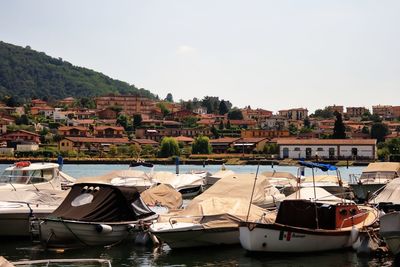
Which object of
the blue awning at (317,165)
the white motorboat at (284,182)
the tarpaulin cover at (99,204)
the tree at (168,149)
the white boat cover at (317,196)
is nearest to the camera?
the tarpaulin cover at (99,204)

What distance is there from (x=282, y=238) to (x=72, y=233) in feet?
21.6

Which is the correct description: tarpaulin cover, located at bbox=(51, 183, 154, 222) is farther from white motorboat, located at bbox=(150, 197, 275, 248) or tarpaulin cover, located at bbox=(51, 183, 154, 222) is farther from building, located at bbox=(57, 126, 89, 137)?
building, located at bbox=(57, 126, 89, 137)

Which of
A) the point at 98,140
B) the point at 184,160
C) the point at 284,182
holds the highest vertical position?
the point at 284,182

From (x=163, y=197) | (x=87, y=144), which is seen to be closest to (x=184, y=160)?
(x=87, y=144)

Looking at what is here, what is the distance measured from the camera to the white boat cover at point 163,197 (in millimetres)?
28970

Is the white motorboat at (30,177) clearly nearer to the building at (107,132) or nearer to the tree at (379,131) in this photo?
the tree at (379,131)

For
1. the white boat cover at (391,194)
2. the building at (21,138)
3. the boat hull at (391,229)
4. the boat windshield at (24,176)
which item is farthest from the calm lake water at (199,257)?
the building at (21,138)

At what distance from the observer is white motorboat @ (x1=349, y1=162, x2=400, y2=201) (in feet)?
121

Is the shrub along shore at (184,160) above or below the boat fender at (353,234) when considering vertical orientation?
below

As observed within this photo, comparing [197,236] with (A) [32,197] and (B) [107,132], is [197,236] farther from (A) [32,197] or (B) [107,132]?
(B) [107,132]

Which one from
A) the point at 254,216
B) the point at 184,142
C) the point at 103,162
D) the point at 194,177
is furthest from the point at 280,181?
the point at 184,142

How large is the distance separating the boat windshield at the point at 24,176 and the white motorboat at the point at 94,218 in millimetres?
6336

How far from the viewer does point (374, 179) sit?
126 ft

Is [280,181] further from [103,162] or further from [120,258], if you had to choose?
[103,162]
